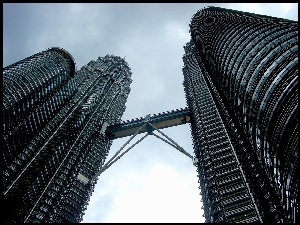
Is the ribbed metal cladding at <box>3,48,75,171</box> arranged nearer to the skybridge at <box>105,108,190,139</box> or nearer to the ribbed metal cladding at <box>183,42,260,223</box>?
the skybridge at <box>105,108,190,139</box>

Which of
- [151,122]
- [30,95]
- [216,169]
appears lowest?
[216,169]

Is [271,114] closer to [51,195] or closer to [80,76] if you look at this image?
[51,195]

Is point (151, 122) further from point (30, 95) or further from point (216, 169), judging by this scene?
point (30, 95)

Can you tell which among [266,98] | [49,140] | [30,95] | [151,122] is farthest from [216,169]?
[30,95]

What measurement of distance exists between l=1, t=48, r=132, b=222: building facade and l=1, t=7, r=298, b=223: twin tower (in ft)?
0.42

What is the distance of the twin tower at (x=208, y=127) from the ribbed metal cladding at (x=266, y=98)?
10 centimetres

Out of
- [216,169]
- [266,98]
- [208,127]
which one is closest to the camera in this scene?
[266,98]

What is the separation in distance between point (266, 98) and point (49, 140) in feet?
95.1

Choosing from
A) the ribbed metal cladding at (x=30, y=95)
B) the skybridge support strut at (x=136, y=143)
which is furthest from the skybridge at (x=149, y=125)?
the ribbed metal cladding at (x=30, y=95)

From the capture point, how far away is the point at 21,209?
34.8m

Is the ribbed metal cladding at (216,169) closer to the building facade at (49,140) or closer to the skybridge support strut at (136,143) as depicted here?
the skybridge support strut at (136,143)

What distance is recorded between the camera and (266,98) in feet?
83.3

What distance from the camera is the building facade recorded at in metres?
36.3

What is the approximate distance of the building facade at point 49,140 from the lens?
3631cm
